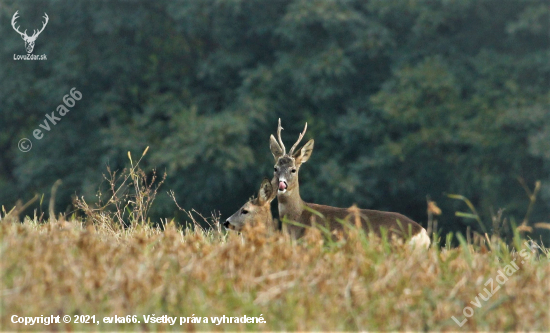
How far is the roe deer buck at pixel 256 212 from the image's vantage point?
6539 mm

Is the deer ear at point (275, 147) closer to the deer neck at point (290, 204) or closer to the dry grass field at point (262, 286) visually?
the deer neck at point (290, 204)

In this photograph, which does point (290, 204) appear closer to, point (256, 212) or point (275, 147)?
point (275, 147)

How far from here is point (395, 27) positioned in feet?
67.6

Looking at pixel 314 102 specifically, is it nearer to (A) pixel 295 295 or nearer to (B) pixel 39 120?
(B) pixel 39 120

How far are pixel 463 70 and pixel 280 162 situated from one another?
12.8m

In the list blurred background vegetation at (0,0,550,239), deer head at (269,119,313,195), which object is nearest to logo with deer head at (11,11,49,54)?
blurred background vegetation at (0,0,550,239)

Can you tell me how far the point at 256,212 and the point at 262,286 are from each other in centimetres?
273

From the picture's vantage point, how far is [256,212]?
6609 millimetres

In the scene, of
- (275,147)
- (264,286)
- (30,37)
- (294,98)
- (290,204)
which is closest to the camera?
(264,286)

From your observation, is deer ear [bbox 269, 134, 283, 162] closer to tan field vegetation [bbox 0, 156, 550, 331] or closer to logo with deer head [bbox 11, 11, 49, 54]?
tan field vegetation [bbox 0, 156, 550, 331]

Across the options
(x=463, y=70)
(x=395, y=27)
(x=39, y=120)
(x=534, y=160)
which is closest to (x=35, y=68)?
(x=39, y=120)

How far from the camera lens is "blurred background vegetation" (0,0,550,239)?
18234 mm

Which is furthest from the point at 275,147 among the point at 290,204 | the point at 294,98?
the point at 294,98

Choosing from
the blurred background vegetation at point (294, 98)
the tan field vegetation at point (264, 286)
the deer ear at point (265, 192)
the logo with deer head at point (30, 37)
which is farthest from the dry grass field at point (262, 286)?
the logo with deer head at point (30, 37)
